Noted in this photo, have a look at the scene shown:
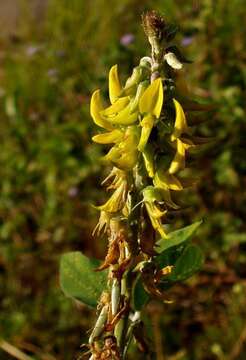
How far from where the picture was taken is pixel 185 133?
4.18 ft

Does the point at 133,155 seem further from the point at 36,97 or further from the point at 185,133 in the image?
the point at 36,97

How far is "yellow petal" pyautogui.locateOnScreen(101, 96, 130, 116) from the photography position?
1270 mm

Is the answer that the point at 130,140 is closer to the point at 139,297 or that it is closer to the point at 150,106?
the point at 150,106

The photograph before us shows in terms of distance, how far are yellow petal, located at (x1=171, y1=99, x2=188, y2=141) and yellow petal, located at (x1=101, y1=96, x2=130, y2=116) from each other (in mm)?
99

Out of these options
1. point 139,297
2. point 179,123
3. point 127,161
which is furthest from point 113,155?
point 139,297

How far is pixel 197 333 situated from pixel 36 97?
1.85 m

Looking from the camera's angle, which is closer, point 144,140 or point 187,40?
point 144,140

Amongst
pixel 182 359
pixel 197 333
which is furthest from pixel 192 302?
pixel 182 359

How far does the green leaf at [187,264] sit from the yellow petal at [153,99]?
0.43 m

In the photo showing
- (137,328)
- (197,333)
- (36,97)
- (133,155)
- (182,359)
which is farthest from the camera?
(36,97)

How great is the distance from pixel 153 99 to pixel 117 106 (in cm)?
8

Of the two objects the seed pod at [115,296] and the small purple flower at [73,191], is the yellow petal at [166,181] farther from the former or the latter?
the small purple flower at [73,191]

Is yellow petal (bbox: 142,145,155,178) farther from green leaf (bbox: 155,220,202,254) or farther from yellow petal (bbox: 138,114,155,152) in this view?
green leaf (bbox: 155,220,202,254)

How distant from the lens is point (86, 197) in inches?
129
